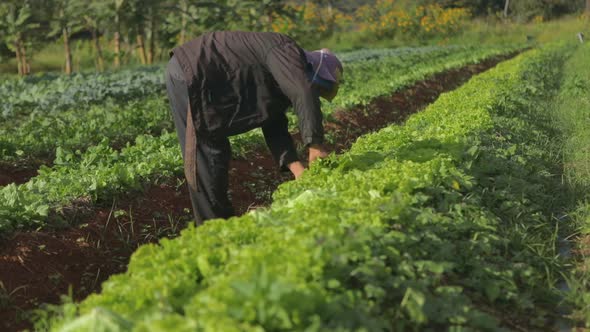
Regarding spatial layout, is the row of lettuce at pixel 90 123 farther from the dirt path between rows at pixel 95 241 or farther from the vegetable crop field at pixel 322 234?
the dirt path between rows at pixel 95 241

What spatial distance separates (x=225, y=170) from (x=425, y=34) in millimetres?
38330

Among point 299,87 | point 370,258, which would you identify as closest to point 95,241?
point 299,87

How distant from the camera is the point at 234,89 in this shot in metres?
4.76

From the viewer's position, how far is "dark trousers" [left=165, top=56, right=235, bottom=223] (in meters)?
4.87

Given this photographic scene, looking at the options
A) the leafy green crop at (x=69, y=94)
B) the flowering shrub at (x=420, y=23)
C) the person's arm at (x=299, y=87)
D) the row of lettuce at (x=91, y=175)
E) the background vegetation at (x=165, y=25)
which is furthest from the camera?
the flowering shrub at (x=420, y=23)

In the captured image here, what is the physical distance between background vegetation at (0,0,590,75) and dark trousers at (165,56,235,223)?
21398mm

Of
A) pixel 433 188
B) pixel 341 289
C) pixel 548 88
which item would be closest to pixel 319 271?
pixel 341 289

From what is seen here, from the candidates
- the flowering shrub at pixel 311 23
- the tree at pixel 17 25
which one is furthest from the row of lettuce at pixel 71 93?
the flowering shrub at pixel 311 23

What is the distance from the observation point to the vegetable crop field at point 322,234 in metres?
2.85

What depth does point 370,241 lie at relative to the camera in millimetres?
3412

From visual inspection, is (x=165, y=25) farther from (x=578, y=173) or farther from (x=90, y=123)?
(x=578, y=173)

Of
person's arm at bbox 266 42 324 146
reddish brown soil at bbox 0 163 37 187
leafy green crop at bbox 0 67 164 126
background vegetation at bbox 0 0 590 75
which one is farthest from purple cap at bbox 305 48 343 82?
background vegetation at bbox 0 0 590 75

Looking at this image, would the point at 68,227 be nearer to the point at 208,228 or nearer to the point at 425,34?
the point at 208,228

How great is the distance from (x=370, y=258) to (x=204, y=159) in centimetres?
202
